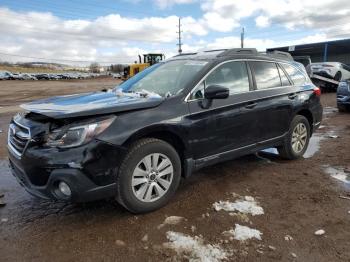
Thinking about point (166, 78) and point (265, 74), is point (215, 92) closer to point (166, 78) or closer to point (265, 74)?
point (166, 78)

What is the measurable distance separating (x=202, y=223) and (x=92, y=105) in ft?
5.50

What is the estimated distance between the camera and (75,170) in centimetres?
327

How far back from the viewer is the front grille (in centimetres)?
355

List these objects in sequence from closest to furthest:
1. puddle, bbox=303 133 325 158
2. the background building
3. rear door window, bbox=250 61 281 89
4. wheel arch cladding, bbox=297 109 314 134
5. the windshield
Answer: the windshield < rear door window, bbox=250 61 281 89 < wheel arch cladding, bbox=297 109 314 134 < puddle, bbox=303 133 325 158 < the background building

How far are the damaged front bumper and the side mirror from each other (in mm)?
1286

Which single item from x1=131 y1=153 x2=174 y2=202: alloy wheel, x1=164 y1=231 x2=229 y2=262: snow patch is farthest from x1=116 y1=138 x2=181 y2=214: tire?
x1=164 y1=231 x2=229 y2=262: snow patch

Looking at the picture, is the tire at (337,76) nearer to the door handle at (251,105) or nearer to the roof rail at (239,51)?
the roof rail at (239,51)

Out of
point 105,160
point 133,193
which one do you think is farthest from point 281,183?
point 105,160

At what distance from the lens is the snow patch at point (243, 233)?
3.32m

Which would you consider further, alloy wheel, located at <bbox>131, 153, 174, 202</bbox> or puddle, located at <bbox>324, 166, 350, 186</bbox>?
puddle, located at <bbox>324, 166, 350, 186</bbox>

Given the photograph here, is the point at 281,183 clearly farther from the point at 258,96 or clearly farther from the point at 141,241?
the point at 141,241

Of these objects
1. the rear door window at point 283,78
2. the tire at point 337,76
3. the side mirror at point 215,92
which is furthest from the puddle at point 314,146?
the tire at point 337,76

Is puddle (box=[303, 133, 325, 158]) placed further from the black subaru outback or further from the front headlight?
the front headlight

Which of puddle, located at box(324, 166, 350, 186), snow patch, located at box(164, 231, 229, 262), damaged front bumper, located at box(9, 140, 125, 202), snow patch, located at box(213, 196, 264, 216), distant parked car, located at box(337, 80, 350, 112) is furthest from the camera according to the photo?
distant parked car, located at box(337, 80, 350, 112)
